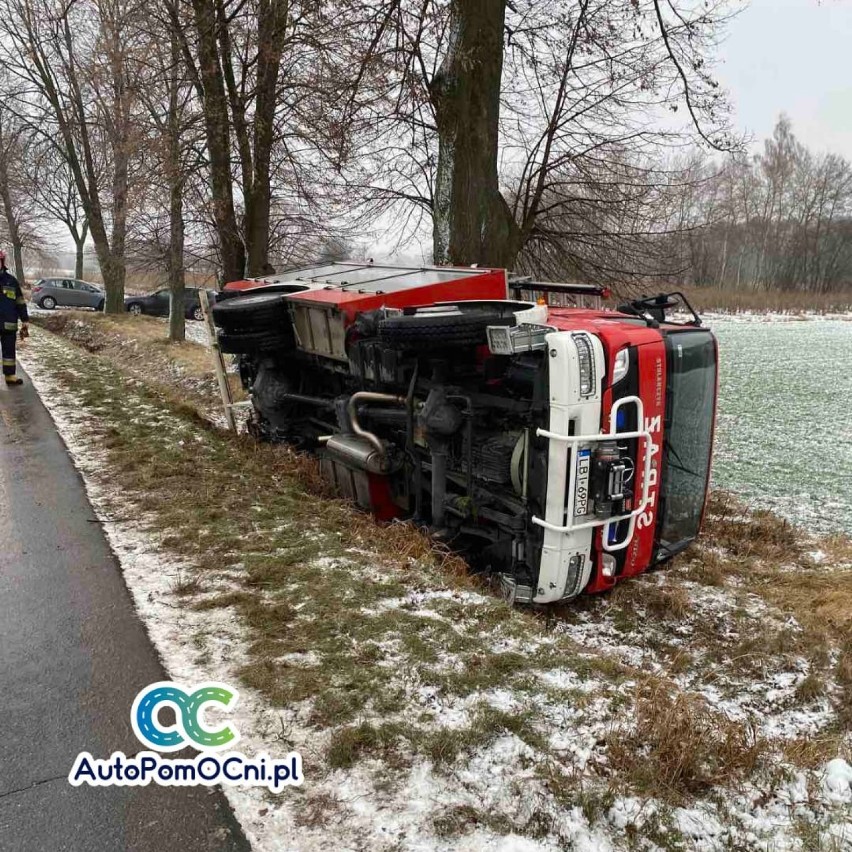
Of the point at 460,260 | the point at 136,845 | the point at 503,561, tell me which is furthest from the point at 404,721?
the point at 460,260

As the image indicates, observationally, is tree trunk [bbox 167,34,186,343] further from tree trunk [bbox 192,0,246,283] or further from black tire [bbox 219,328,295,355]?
black tire [bbox 219,328,295,355]

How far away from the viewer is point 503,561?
181 inches

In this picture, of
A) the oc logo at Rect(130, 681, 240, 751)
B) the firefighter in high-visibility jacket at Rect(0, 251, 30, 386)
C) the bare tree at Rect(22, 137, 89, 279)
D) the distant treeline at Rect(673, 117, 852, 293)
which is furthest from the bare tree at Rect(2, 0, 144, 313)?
the distant treeline at Rect(673, 117, 852, 293)

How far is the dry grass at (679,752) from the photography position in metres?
2.45

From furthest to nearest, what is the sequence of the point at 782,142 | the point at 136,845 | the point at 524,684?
the point at 782,142 < the point at 524,684 < the point at 136,845

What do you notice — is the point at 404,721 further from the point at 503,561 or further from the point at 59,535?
the point at 59,535

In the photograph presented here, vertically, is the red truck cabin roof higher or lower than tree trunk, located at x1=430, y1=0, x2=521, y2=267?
lower

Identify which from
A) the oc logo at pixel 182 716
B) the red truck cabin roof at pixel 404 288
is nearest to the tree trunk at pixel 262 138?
the red truck cabin roof at pixel 404 288

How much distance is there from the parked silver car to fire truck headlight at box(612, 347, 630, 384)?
31.9 m

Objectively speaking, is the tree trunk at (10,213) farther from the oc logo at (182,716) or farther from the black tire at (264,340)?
the oc logo at (182,716)

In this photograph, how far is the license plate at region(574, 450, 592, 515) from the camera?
391 centimetres

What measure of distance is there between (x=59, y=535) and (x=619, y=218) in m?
9.67

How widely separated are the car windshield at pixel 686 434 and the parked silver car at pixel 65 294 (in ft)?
104

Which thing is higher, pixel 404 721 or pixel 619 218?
pixel 619 218
